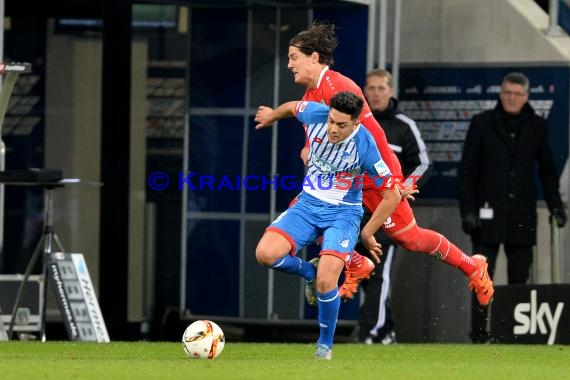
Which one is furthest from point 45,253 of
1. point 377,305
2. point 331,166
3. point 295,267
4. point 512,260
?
point 512,260

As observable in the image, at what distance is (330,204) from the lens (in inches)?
448

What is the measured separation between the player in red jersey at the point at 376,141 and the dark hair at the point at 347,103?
54 centimetres

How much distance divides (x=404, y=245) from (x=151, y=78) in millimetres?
4877

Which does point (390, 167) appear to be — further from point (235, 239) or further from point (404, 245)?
point (235, 239)

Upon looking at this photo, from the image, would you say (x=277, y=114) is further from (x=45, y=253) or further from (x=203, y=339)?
(x=45, y=253)

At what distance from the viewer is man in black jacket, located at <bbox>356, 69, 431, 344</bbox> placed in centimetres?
1443

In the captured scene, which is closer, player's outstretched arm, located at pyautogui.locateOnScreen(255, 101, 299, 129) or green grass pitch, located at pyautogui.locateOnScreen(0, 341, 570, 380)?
green grass pitch, located at pyautogui.locateOnScreen(0, 341, 570, 380)

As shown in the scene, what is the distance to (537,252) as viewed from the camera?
15.8 meters

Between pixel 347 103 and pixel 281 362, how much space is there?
5.80 feet

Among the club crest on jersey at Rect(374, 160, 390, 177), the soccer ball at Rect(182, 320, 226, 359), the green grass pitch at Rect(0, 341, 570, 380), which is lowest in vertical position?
the green grass pitch at Rect(0, 341, 570, 380)

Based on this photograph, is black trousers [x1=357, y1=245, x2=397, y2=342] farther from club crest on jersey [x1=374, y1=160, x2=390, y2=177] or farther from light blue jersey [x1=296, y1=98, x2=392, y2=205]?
club crest on jersey [x1=374, y1=160, x2=390, y2=177]

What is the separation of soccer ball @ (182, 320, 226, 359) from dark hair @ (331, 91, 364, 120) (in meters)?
1.58

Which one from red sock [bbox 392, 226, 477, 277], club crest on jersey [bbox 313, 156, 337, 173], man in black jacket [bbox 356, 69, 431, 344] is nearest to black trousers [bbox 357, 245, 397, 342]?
man in black jacket [bbox 356, 69, 431, 344]

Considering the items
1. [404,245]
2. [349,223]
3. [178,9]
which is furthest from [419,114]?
[349,223]
